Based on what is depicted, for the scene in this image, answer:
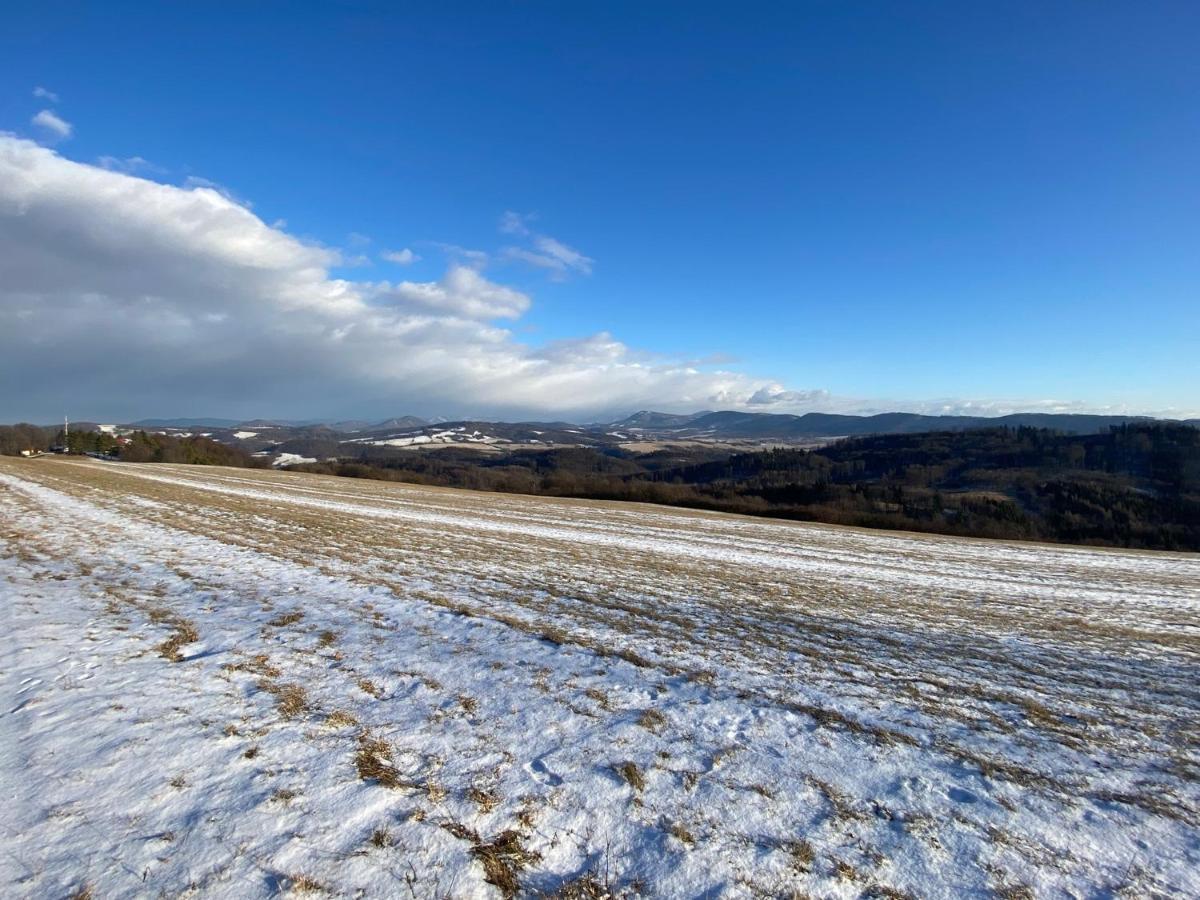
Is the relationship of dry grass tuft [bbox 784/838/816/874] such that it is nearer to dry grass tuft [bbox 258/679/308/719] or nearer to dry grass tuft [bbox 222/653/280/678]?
dry grass tuft [bbox 258/679/308/719]

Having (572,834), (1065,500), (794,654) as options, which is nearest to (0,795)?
(572,834)

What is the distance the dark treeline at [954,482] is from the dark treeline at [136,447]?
55.9 feet

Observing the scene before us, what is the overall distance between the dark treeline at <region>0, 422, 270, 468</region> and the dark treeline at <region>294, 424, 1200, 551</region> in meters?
17.0

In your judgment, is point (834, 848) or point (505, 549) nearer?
point (834, 848)

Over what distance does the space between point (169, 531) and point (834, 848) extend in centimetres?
2052

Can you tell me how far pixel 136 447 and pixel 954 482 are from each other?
7165 inches

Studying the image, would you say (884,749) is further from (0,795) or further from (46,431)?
(46,431)

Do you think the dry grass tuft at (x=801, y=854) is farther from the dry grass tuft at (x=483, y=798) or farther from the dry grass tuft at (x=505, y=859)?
the dry grass tuft at (x=483, y=798)

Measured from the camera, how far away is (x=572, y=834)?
449 cm

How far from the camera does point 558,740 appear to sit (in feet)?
19.6

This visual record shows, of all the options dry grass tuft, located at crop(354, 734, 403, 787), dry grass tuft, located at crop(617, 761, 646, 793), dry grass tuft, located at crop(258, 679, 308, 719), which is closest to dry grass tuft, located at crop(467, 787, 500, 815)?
dry grass tuft, located at crop(354, 734, 403, 787)

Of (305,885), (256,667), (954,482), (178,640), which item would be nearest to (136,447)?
(178,640)

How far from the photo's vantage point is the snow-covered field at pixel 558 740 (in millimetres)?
4180

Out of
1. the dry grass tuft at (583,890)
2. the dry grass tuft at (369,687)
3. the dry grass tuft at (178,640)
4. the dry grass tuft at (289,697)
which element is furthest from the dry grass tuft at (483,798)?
the dry grass tuft at (178,640)
